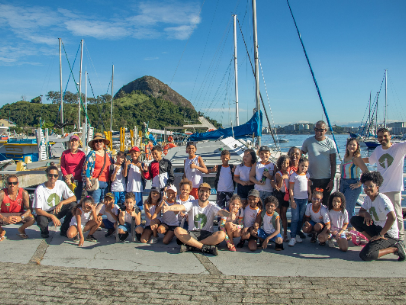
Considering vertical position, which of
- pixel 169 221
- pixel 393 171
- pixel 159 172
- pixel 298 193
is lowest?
pixel 169 221

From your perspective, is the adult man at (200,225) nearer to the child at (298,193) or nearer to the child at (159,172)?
the child at (159,172)

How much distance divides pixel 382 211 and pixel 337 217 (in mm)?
633

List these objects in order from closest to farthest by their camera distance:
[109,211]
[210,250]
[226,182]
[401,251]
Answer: [401,251], [210,250], [109,211], [226,182]

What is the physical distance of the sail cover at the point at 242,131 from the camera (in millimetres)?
8891

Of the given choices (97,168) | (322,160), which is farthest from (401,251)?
(97,168)

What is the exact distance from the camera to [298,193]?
4.72 m

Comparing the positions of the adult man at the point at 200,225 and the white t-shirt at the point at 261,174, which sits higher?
the white t-shirt at the point at 261,174

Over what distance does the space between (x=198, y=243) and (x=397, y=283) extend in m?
2.42

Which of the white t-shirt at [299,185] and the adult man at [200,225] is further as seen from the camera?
the white t-shirt at [299,185]

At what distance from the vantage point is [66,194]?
518 cm

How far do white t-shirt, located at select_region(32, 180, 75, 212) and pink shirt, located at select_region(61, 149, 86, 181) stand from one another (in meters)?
0.36

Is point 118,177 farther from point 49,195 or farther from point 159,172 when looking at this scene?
point 49,195

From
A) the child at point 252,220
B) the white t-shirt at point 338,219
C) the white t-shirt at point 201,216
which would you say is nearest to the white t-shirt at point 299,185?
the white t-shirt at point 338,219

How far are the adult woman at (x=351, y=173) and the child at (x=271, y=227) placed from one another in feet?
4.29
